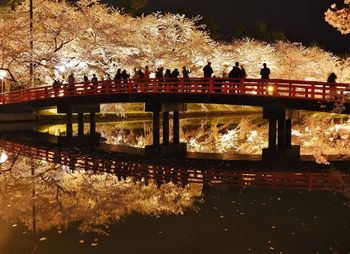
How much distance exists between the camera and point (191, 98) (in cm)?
2652

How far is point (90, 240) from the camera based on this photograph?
12.3 m

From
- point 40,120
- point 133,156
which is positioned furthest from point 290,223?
point 40,120

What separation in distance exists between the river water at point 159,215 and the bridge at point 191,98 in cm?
504

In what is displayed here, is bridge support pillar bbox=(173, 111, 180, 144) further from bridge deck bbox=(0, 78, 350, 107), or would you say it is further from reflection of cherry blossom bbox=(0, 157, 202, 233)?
reflection of cherry blossom bbox=(0, 157, 202, 233)

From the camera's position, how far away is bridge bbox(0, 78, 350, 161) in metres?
23.7

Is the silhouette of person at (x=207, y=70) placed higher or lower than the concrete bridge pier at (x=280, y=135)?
higher

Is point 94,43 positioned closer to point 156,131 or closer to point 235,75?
point 156,131

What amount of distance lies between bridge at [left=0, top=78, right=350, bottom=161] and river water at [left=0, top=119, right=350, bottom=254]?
5.04 meters

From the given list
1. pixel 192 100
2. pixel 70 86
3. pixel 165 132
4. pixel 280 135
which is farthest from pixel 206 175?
pixel 70 86

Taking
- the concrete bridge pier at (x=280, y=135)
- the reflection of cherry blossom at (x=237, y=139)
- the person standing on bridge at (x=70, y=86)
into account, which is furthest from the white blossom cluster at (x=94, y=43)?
the concrete bridge pier at (x=280, y=135)

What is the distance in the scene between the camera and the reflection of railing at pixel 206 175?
18109 millimetres

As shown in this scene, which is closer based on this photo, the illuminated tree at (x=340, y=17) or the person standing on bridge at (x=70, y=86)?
the illuminated tree at (x=340, y=17)

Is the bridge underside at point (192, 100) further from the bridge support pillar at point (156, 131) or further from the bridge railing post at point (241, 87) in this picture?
the bridge support pillar at point (156, 131)

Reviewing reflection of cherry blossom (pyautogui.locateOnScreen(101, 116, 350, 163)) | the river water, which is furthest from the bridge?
the river water
